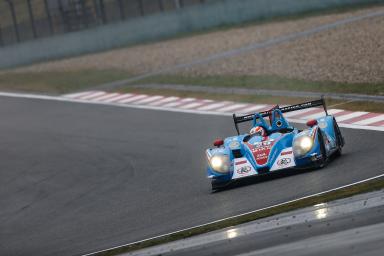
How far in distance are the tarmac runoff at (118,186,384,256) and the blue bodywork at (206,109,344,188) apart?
10.4ft

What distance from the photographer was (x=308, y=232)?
13.6 metres

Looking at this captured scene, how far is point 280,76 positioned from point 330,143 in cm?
1437

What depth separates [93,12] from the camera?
51062 mm

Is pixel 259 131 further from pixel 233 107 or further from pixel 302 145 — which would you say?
pixel 233 107

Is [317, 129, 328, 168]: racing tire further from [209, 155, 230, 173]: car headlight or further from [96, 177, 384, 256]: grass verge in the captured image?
[96, 177, 384, 256]: grass verge

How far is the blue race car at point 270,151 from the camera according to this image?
18.3 meters

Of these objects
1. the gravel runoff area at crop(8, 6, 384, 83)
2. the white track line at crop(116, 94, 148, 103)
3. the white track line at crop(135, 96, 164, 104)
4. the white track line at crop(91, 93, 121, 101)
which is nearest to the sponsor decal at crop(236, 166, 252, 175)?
the gravel runoff area at crop(8, 6, 384, 83)

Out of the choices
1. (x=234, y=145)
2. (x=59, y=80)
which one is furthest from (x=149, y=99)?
(x=234, y=145)

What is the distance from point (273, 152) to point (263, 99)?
12132mm

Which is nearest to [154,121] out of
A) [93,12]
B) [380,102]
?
[380,102]

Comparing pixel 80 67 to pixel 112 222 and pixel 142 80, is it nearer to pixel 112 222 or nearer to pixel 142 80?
pixel 142 80

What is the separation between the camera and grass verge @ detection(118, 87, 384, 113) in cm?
2598

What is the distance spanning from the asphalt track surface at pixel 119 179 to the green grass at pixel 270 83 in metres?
4.03

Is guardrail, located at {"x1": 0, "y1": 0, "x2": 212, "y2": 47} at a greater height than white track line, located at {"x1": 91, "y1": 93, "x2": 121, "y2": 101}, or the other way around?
guardrail, located at {"x1": 0, "y1": 0, "x2": 212, "y2": 47}
